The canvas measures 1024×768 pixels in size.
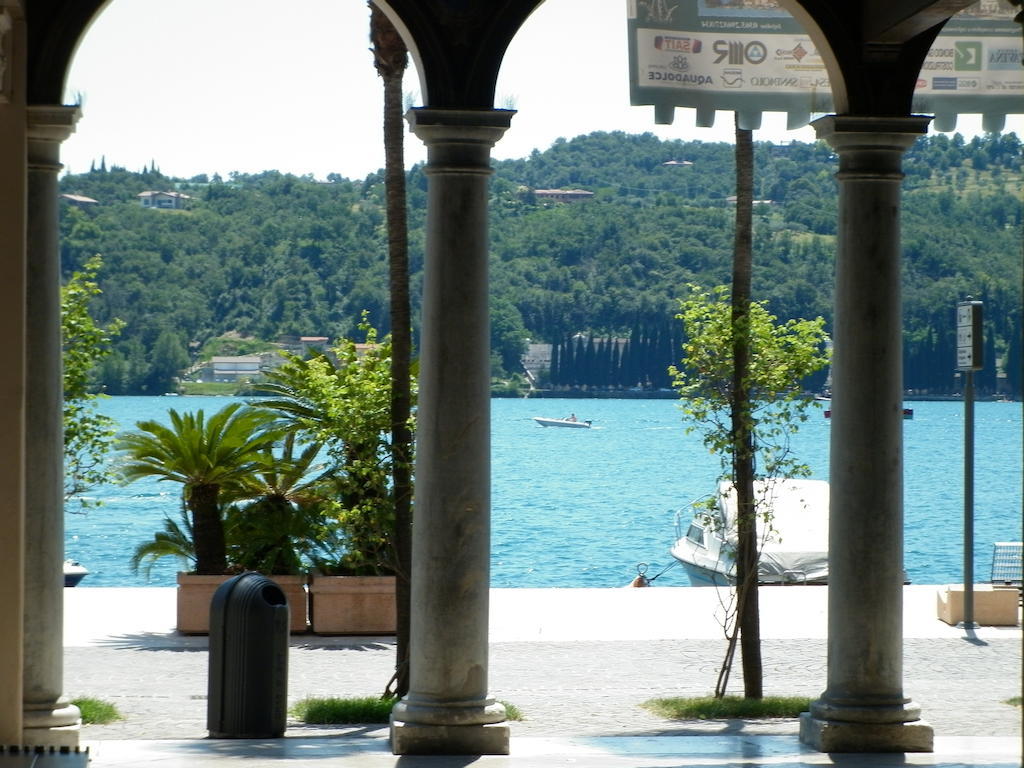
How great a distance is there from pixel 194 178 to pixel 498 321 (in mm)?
35522

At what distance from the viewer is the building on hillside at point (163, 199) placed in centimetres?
10256

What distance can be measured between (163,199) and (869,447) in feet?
333

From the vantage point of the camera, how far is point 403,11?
8.02 m

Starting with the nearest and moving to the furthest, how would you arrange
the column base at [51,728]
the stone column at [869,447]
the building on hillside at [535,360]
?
the column base at [51,728]
the stone column at [869,447]
the building on hillside at [535,360]

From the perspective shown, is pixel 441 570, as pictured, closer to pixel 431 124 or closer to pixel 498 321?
pixel 431 124

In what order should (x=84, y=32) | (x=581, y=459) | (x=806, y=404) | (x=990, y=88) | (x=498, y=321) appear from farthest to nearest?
(x=581, y=459), (x=498, y=321), (x=806, y=404), (x=990, y=88), (x=84, y=32)

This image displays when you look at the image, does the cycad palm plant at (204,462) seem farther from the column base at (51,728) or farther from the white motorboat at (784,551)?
the white motorboat at (784,551)

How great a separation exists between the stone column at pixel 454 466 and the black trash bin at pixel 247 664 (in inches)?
71.1

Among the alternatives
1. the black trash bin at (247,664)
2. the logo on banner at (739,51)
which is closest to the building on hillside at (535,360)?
the logo on banner at (739,51)

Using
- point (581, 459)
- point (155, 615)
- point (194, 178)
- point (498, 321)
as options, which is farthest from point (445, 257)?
point (194, 178)

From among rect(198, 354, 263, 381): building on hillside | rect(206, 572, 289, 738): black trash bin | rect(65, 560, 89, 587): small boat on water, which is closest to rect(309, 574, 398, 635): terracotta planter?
rect(206, 572, 289, 738): black trash bin

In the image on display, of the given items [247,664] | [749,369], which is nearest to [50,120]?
[247,664]

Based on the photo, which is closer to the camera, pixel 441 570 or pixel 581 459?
pixel 441 570

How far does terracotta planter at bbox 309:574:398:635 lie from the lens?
54.7ft
